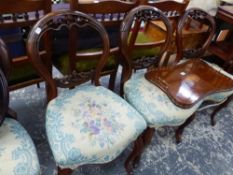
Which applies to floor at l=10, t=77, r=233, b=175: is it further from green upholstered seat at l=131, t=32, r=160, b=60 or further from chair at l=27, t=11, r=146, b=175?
green upholstered seat at l=131, t=32, r=160, b=60

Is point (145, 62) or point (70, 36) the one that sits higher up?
point (70, 36)


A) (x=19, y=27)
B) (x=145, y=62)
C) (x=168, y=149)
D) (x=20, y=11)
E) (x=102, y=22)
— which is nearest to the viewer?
(x=20, y=11)

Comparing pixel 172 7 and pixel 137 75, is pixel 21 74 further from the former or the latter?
pixel 172 7

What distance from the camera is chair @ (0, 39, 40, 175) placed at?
0.74 m

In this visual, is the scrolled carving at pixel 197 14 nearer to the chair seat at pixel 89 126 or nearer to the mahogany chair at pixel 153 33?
the mahogany chair at pixel 153 33

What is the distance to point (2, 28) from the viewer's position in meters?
0.89

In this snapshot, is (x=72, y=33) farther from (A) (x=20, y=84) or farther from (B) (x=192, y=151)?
(B) (x=192, y=151)

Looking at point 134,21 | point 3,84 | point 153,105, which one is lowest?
point 153,105

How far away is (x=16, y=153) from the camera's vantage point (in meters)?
A: 0.77

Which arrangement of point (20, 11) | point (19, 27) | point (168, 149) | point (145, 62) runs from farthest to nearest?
point (168, 149), point (145, 62), point (19, 27), point (20, 11)

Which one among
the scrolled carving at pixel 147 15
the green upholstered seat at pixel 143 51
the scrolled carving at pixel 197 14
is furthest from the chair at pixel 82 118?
the scrolled carving at pixel 197 14

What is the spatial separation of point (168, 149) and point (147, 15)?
0.88 m

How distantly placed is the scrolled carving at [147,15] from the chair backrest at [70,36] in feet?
0.71

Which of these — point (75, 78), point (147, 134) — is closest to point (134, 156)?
point (147, 134)
